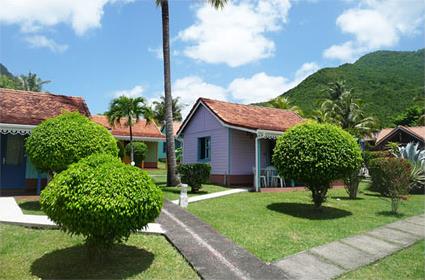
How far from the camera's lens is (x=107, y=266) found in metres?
6.03

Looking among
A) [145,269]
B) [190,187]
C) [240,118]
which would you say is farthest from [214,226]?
[240,118]

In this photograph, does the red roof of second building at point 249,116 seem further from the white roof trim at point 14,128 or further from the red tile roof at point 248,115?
the white roof trim at point 14,128

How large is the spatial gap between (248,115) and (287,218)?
10.2 m

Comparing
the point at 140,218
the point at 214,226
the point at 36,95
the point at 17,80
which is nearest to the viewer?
the point at 140,218

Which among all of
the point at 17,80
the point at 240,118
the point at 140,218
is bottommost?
the point at 140,218

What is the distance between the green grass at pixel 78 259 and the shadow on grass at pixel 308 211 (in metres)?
4.49

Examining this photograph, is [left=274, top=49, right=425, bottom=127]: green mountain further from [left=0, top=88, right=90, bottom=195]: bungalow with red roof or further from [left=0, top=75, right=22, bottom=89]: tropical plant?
[left=0, top=75, right=22, bottom=89]: tropical plant

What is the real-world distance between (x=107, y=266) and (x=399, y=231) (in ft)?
23.2

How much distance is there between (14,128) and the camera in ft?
40.6

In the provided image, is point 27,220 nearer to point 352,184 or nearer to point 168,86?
point 168,86

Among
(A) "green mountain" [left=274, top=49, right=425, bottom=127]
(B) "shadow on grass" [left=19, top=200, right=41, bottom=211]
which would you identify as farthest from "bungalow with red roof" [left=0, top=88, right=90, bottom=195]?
(A) "green mountain" [left=274, top=49, right=425, bottom=127]

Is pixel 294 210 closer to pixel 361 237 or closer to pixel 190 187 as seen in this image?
pixel 361 237

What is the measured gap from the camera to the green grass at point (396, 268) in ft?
19.8

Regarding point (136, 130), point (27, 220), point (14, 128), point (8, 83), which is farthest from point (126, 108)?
point (8, 83)
